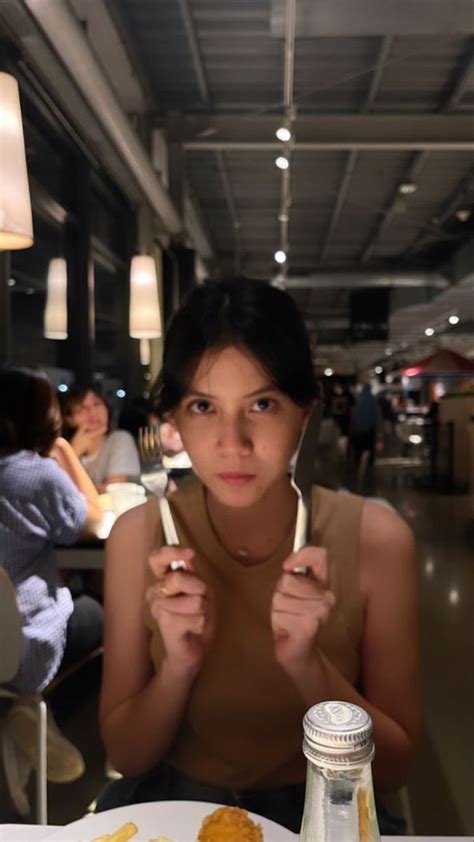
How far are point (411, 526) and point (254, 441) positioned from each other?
28 cm

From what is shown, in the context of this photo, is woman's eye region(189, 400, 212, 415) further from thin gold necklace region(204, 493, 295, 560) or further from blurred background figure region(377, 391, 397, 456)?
blurred background figure region(377, 391, 397, 456)

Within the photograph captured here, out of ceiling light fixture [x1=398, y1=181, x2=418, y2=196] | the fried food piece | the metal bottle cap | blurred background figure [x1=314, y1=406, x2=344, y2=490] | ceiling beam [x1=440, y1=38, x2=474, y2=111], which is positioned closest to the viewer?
the metal bottle cap

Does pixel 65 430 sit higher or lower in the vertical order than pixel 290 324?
lower

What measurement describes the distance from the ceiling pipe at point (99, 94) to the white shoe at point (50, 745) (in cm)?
76

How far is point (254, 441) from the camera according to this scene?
2.60ft

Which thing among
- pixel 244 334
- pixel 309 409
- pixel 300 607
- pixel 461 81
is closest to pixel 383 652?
pixel 300 607

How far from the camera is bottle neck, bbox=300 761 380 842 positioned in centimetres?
50

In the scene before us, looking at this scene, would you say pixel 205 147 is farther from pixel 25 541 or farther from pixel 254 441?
pixel 25 541

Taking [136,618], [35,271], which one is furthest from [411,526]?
[35,271]

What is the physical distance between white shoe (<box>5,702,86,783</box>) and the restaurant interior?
2cm

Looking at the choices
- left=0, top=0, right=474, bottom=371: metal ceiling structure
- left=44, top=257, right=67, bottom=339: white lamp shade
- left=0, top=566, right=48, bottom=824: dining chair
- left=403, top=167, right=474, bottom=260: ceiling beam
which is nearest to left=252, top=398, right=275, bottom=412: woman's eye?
left=0, top=0, right=474, bottom=371: metal ceiling structure

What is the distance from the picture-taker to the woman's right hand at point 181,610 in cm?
81

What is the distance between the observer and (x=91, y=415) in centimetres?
90

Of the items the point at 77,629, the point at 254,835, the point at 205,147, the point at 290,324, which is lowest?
the point at 254,835
